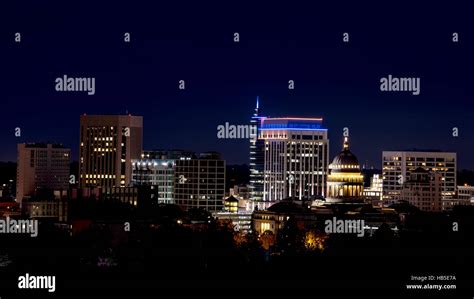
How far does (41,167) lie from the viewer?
181000 millimetres

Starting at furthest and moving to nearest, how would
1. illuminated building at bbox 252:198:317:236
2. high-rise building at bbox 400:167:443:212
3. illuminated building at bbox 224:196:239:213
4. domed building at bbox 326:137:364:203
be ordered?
1. high-rise building at bbox 400:167:443:212
2. illuminated building at bbox 224:196:239:213
3. domed building at bbox 326:137:364:203
4. illuminated building at bbox 252:198:317:236

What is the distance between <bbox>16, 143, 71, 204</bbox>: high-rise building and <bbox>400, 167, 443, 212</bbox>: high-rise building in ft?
153

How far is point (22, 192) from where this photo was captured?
572ft

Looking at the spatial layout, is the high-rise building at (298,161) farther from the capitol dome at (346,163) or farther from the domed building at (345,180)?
the domed building at (345,180)

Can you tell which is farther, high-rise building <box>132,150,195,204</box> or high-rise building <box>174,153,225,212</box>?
high-rise building <box>132,150,195,204</box>

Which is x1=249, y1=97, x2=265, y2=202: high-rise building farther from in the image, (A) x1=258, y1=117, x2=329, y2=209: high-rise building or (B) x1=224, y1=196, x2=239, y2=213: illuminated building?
(B) x1=224, y1=196, x2=239, y2=213: illuminated building

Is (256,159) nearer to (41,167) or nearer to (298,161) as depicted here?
(298,161)

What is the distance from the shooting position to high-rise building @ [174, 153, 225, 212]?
541ft

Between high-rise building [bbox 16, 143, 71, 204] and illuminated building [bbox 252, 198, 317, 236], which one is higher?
high-rise building [bbox 16, 143, 71, 204]

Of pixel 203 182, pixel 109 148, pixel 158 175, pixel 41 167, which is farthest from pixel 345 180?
pixel 41 167

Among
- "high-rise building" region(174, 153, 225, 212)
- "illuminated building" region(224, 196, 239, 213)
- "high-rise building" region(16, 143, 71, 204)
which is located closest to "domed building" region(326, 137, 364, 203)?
"illuminated building" region(224, 196, 239, 213)

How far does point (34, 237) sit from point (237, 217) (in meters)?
57.7

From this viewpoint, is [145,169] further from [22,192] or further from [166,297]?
[166,297]

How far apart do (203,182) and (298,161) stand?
83.7 ft
